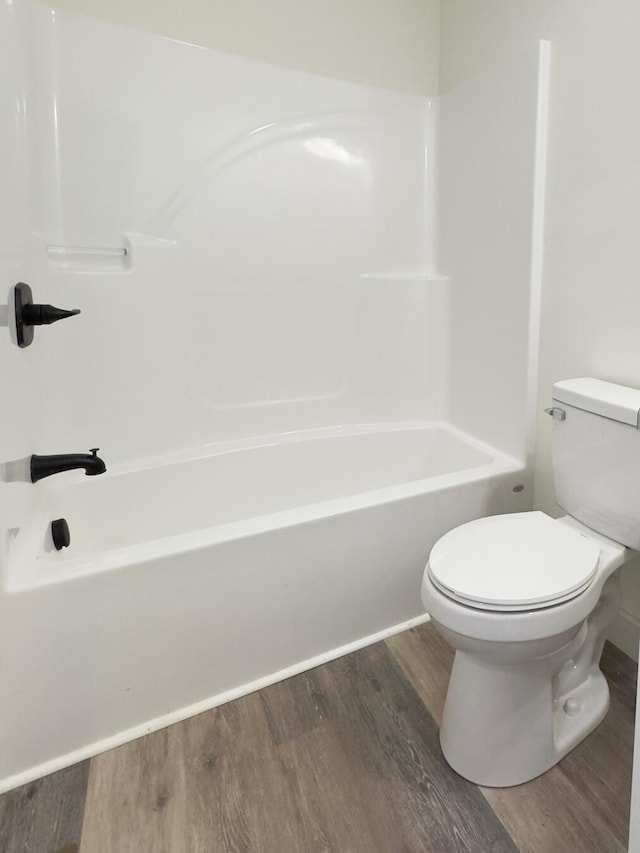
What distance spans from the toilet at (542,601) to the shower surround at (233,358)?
1.10 ft

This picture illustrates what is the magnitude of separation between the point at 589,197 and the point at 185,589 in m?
1.54

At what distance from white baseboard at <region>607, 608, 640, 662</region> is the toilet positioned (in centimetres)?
17

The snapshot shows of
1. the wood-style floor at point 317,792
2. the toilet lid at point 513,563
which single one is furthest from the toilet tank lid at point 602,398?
the wood-style floor at point 317,792

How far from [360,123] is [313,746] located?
2103mm

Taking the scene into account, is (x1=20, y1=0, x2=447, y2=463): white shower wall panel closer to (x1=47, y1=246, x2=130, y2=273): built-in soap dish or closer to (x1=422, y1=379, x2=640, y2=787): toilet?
(x1=47, y1=246, x2=130, y2=273): built-in soap dish

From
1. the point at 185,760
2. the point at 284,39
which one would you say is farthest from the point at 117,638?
the point at 284,39

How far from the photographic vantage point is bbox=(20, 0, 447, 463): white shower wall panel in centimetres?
160

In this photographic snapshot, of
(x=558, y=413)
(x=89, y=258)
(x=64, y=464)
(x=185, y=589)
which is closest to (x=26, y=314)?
(x=64, y=464)

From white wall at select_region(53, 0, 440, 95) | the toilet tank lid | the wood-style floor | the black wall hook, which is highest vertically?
white wall at select_region(53, 0, 440, 95)

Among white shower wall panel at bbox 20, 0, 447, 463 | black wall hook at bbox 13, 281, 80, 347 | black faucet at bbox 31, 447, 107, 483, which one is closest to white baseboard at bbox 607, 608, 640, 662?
white shower wall panel at bbox 20, 0, 447, 463

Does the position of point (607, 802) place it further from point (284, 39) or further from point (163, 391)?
point (284, 39)

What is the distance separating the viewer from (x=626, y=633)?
1449mm

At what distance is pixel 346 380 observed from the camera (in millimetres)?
2082

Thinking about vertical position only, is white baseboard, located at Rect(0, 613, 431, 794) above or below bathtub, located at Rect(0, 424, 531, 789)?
below
